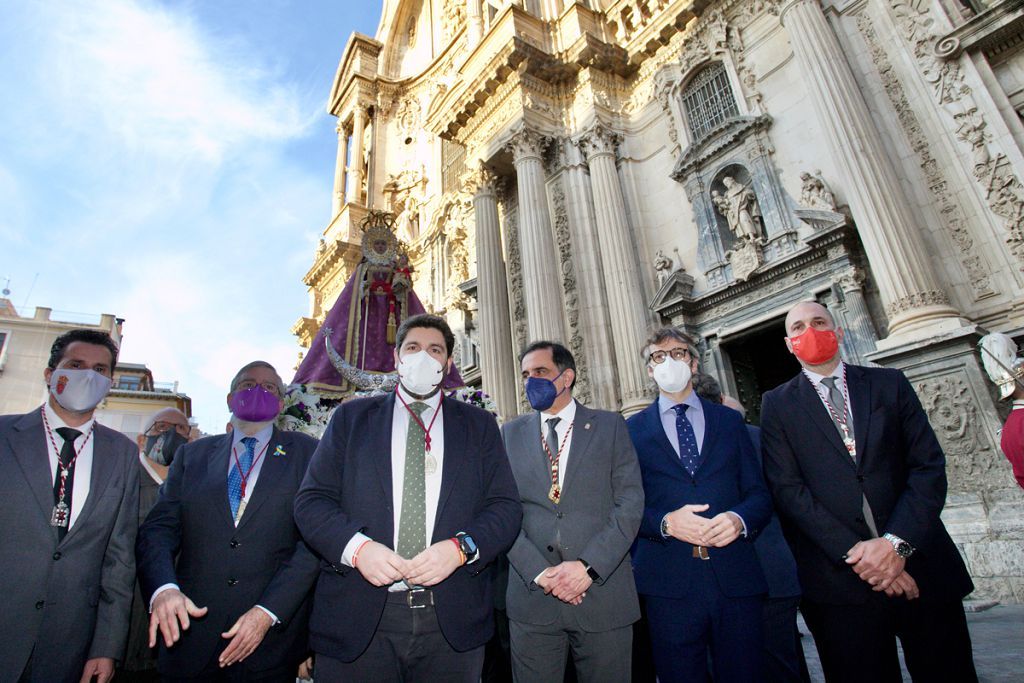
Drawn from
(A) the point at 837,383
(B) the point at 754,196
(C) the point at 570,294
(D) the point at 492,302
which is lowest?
(A) the point at 837,383

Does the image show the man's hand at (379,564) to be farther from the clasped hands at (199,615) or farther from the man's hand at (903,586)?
the man's hand at (903,586)

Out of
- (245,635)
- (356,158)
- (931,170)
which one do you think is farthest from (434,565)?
(356,158)

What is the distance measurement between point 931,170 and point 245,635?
1037 centimetres

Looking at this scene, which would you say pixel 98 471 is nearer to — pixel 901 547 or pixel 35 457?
pixel 35 457

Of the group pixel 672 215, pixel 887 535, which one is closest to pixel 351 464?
pixel 887 535

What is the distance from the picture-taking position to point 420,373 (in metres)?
2.57

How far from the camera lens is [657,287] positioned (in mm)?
11430

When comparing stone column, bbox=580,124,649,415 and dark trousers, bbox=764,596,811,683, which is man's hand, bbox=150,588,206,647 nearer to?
dark trousers, bbox=764,596,811,683

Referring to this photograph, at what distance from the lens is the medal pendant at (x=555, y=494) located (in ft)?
9.21

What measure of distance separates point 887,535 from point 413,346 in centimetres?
247

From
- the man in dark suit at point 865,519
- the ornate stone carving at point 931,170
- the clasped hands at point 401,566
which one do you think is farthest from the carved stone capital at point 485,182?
the clasped hands at point 401,566

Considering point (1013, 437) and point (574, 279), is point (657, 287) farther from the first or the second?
point (1013, 437)

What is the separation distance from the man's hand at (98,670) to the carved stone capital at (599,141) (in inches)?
489

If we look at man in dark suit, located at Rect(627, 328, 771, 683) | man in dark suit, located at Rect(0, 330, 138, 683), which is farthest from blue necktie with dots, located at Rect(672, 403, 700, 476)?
man in dark suit, located at Rect(0, 330, 138, 683)
